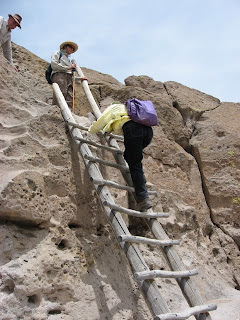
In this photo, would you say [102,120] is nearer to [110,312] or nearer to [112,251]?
[112,251]

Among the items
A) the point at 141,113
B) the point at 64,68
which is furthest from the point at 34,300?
the point at 64,68

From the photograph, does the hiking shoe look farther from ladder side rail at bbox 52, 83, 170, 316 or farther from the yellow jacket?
the yellow jacket

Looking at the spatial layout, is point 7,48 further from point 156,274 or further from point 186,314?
point 186,314

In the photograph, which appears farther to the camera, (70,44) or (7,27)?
(70,44)

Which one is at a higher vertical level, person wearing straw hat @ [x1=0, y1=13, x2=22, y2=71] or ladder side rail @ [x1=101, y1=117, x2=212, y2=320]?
person wearing straw hat @ [x1=0, y1=13, x2=22, y2=71]

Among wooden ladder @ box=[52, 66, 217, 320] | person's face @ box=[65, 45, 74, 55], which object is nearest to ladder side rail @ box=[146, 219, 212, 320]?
wooden ladder @ box=[52, 66, 217, 320]

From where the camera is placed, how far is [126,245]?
10.8 feet

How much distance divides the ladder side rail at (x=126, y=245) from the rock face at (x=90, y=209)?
0.55 ft

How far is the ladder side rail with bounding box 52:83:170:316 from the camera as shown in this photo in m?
2.91

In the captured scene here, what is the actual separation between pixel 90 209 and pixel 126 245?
3.29ft

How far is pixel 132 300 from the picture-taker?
3.75 m

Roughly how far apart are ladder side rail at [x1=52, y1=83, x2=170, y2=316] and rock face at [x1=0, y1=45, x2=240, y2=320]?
0.17m

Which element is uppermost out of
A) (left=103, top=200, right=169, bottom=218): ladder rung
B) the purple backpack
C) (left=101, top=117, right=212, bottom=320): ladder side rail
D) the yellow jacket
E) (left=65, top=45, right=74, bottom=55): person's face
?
(left=65, top=45, right=74, bottom=55): person's face

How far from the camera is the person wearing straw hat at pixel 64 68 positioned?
5.26m
